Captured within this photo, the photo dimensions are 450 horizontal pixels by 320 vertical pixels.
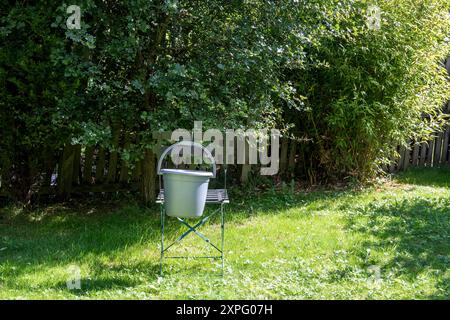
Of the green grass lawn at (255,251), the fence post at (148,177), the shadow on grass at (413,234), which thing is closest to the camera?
the green grass lawn at (255,251)

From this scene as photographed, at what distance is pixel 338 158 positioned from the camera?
20.0ft

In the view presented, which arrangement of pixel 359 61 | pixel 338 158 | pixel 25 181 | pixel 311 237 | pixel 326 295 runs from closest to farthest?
pixel 326 295, pixel 311 237, pixel 25 181, pixel 359 61, pixel 338 158

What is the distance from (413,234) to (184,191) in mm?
2314

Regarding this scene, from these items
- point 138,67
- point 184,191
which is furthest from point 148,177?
point 184,191

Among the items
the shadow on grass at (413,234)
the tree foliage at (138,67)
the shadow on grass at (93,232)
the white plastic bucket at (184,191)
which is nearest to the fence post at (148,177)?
the shadow on grass at (93,232)

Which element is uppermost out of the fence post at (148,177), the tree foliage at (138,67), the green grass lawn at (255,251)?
the tree foliage at (138,67)

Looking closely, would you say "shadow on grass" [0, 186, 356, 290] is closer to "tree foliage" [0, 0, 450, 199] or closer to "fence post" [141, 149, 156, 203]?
"fence post" [141, 149, 156, 203]

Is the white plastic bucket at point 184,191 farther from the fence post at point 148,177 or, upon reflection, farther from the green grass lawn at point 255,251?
the fence post at point 148,177

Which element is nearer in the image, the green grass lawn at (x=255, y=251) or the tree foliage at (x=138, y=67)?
the green grass lawn at (x=255, y=251)

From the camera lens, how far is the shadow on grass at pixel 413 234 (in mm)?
3572

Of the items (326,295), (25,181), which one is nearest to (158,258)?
(326,295)

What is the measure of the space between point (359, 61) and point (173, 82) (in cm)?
278

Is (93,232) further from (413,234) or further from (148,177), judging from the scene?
(413,234)

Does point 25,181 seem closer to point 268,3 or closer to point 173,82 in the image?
point 173,82
